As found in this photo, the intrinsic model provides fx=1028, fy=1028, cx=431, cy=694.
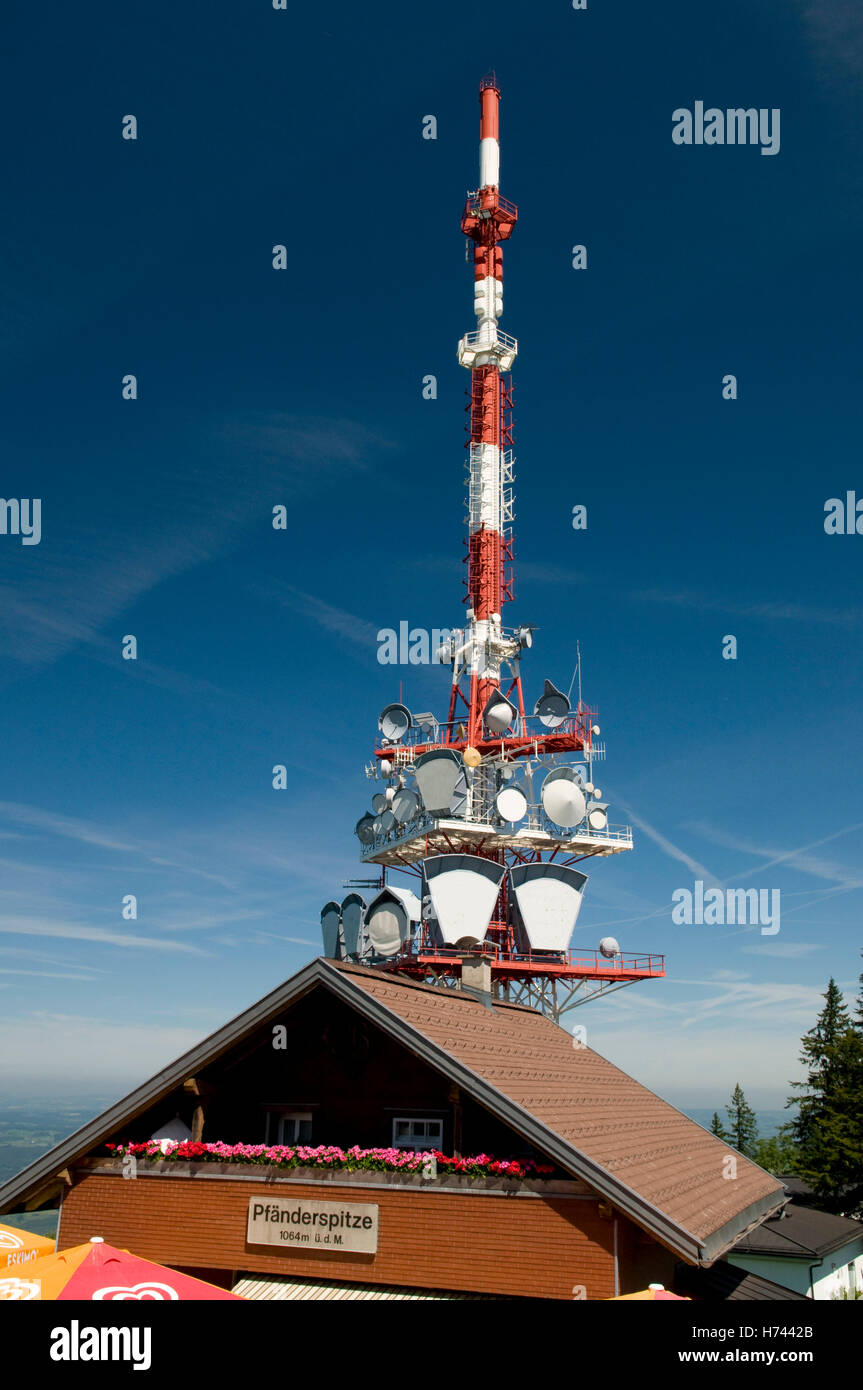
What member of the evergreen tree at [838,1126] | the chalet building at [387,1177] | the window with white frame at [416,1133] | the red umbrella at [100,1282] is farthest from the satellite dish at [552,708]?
the red umbrella at [100,1282]

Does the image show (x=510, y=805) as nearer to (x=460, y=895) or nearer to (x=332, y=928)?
(x=460, y=895)

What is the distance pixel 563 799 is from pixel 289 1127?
29.7 meters

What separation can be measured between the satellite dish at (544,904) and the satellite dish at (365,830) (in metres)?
10.8

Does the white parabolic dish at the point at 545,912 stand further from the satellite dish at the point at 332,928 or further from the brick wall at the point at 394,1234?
the brick wall at the point at 394,1234

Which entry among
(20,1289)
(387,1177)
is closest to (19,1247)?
(20,1289)

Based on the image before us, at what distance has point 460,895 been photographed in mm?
39688

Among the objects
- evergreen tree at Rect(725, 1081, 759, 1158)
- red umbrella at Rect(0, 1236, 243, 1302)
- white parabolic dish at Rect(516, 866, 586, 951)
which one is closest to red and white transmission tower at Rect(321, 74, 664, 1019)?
white parabolic dish at Rect(516, 866, 586, 951)

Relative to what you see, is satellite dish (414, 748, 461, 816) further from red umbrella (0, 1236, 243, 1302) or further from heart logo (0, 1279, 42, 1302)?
heart logo (0, 1279, 42, 1302)

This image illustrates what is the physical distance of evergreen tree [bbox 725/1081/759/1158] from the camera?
95.3 metres

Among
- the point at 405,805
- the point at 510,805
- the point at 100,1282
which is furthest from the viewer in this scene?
the point at 405,805

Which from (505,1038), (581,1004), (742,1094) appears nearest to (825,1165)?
(581,1004)

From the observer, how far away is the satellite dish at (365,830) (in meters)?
52.5
